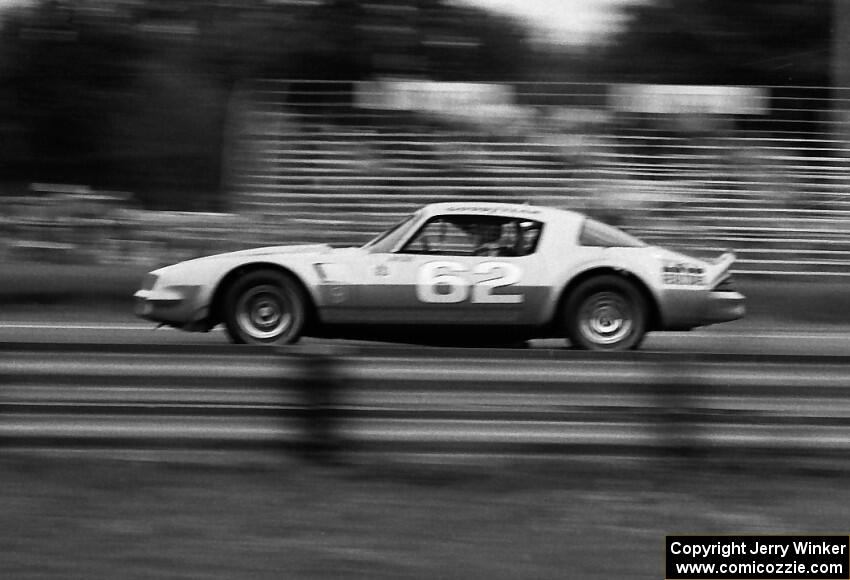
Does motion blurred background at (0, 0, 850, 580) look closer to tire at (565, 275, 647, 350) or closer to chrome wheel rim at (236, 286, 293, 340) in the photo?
chrome wheel rim at (236, 286, 293, 340)

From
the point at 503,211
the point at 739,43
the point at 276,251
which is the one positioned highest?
the point at 739,43

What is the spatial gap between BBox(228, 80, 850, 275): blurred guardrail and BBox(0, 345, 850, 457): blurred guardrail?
10.7 metres

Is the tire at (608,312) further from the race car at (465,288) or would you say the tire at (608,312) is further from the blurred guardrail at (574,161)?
the blurred guardrail at (574,161)

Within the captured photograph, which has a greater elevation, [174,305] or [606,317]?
[174,305]

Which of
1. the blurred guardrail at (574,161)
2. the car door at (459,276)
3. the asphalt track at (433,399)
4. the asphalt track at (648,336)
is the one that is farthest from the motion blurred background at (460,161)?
the asphalt track at (433,399)

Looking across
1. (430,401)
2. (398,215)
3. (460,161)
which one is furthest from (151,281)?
(460,161)

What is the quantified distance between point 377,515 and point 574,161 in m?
12.5

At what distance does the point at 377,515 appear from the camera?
4148 mm

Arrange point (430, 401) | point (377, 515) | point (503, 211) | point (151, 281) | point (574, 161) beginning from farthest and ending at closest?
point (574, 161) → point (151, 281) → point (503, 211) → point (430, 401) → point (377, 515)

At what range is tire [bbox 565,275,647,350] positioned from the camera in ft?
26.4

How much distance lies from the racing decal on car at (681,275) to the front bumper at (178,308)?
3.08 m

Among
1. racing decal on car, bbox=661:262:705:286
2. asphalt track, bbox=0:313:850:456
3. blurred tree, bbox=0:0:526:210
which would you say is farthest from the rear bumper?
blurred tree, bbox=0:0:526:210

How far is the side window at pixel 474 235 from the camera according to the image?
8.17m

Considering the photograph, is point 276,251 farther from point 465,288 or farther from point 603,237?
point 603,237
